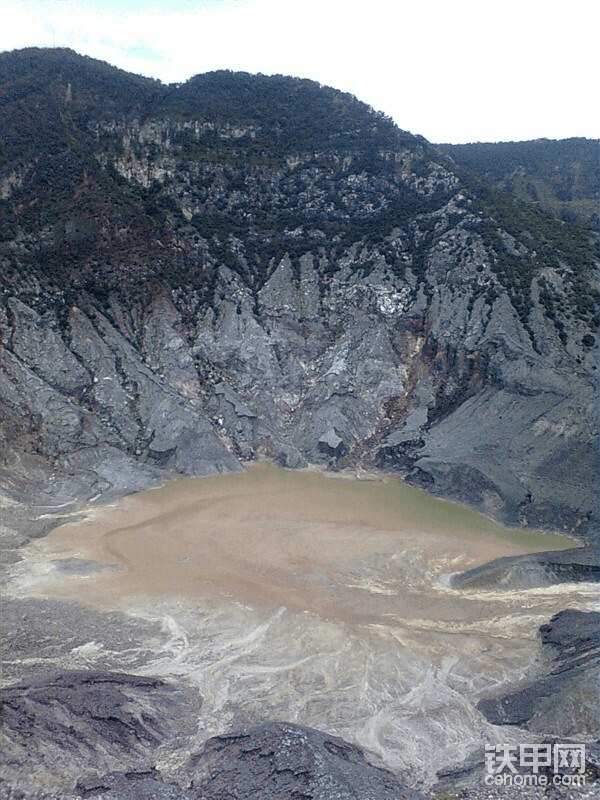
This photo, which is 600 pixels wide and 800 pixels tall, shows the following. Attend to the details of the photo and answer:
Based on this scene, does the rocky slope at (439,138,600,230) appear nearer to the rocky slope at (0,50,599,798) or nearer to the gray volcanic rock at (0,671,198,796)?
the rocky slope at (0,50,599,798)

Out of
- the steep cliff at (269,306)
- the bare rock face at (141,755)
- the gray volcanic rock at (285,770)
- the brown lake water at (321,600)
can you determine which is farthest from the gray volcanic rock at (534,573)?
the gray volcanic rock at (285,770)

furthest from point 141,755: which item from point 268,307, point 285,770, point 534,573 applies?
point 268,307

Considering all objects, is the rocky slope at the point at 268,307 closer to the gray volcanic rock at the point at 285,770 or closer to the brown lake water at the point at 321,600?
the brown lake water at the point at 321,600

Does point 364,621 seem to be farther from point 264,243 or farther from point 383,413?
point 264,243

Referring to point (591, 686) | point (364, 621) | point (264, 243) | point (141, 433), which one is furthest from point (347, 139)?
point (591, 686)

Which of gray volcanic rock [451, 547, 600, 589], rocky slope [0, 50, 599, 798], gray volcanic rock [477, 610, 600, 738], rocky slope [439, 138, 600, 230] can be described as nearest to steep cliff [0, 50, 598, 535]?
rocky slope [0, 50, 599, 798]

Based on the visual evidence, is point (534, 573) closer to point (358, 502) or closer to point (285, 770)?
point (358, 502)
